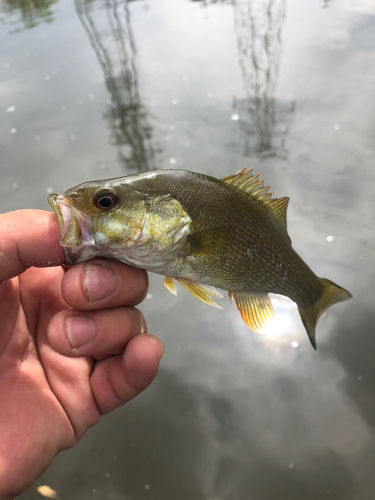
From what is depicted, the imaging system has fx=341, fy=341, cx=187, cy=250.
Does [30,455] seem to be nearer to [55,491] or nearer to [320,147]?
[55,491]

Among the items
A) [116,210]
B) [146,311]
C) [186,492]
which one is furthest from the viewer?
[146,311]

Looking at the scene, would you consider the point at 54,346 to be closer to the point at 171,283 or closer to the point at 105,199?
the point at 171,283

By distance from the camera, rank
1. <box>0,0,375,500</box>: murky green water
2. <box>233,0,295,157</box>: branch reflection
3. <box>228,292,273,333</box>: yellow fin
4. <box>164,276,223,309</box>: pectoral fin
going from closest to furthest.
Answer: <box>164,276,223,309</box>: pectoral fin → <box>228,292,273,333</box>: yellow fin → <box>0,0,375,500</box>: murky green water → <box>233,0,295,157</box>: branch reflection

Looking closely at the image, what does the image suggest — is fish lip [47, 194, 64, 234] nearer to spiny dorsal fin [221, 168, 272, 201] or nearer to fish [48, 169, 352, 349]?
fish [48, 169, 352, 349]

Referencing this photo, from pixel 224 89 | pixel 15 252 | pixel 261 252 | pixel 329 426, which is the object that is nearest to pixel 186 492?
pixel 329 426

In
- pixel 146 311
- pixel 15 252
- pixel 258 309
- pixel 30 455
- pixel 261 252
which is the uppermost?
pixel 15 252

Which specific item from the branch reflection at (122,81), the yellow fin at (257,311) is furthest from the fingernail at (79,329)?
the branch reflection at (122,81)

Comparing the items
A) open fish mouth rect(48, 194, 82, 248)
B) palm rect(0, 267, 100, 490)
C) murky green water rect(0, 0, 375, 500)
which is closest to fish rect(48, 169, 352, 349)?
open fish mouth rect(48, 194, 82, 248)
